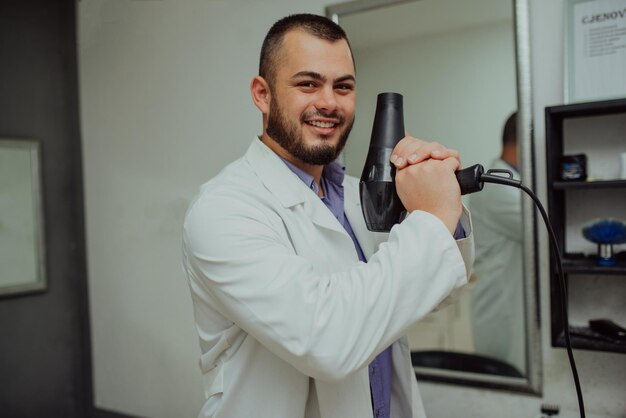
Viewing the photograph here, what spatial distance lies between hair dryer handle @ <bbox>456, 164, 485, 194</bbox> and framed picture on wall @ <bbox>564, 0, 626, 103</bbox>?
723mm

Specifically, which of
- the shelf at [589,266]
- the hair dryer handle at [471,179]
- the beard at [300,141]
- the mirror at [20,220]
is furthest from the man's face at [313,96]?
the mirror at [20,220]

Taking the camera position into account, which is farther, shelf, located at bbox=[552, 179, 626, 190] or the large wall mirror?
the large wall mirror

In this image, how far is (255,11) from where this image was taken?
6.26 feet

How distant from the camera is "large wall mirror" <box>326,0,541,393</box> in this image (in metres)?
1.49

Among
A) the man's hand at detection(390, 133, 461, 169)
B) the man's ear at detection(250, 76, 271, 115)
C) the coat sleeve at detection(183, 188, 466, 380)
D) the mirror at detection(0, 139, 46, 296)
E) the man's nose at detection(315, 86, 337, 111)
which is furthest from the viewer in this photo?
the mirror at detection(0, 139, 46, 296)

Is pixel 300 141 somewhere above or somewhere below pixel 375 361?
above

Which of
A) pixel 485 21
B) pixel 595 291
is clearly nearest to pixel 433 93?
pixel 485 21

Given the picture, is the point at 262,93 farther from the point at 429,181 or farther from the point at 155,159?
the point at 155,159

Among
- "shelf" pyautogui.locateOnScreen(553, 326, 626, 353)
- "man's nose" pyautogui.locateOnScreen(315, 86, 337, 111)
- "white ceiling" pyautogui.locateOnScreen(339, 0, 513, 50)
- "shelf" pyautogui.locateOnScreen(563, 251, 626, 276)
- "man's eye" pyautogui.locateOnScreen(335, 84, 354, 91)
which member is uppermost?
"white ceiling" pyautogui.locateOnScreen(339, 0, 513, 50)

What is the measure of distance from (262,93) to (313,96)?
6.9 inches

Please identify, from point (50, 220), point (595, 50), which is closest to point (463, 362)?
point (595, 50)

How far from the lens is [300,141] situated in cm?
104

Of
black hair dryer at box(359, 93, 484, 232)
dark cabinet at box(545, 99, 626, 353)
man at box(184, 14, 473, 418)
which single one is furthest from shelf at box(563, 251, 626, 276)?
black hair dryer at box(359, 93, 484, 232)

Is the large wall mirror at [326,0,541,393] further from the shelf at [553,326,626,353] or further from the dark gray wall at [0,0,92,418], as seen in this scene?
the dark gray wall at [0,0,92,418]
